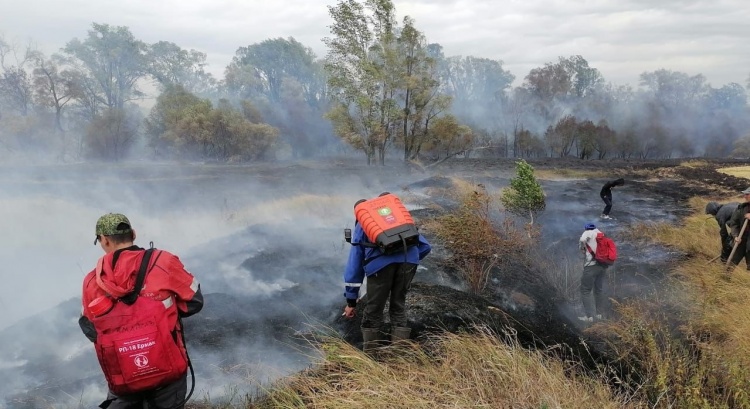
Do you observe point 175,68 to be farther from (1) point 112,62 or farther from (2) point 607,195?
(2) point 607,195

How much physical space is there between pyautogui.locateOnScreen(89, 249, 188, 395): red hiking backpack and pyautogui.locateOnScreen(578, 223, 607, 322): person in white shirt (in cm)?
564

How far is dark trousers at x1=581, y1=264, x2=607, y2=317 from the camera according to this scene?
20.5 feet

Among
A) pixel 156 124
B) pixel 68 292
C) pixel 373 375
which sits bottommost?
pixel 68 292

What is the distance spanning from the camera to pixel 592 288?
21.1 ft

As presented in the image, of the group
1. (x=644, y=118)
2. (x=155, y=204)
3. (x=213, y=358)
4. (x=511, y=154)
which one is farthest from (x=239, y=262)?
(x=644, y=118)

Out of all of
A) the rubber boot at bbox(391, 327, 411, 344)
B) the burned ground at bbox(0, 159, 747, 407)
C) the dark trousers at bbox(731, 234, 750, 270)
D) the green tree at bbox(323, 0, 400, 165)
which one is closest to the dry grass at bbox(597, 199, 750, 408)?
the dark trousers at bbox(731, 234, 750, 270)

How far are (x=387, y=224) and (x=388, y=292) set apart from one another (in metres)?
0.64

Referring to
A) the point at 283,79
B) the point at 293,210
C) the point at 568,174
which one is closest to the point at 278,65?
the point at 283,79

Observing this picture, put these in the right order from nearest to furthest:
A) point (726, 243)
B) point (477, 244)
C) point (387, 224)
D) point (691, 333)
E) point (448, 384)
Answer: point (448, 384), point (387, 224), point (691, 333), point (726, 243), point (477, 244)

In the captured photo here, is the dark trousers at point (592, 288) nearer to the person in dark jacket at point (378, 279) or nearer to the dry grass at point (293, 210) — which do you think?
the person in dark jacket at point (378, 279)

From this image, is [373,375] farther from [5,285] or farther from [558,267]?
[5,285]

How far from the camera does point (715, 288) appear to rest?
595cm

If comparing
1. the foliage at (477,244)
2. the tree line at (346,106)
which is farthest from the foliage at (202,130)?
the foliage at (477,244)

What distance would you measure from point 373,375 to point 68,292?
8050 millimetres
